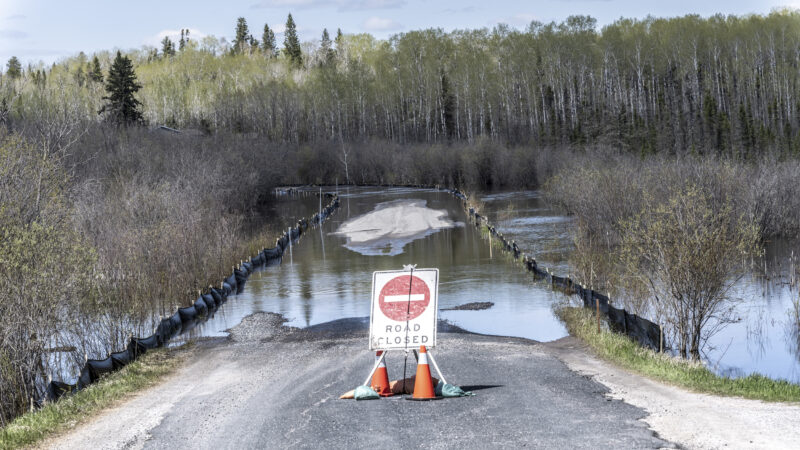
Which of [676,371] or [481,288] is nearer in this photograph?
[676,371]

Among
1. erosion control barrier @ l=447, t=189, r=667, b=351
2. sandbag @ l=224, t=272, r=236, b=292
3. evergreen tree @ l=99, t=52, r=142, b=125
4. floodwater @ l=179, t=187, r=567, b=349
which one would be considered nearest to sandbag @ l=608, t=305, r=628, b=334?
erosion control barrier @ l=447, t=189, r=667, b=351

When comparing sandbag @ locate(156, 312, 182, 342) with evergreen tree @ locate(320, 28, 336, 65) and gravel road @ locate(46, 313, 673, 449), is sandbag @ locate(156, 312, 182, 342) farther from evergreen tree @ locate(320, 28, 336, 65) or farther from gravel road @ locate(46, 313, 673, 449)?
evergreen tree @ locate(320, 28, 336, 65)

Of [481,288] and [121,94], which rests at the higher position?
[121,94]

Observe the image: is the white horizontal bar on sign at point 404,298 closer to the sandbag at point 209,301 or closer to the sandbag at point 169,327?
the sandbag at point 169,327

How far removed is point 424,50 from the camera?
123188 millimetres

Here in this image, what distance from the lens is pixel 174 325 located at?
2448 centimetres

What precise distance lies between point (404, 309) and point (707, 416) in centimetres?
500

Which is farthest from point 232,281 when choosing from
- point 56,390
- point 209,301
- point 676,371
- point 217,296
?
point 676,371

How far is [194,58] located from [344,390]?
571 feet

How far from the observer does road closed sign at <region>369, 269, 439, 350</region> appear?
1457 cm

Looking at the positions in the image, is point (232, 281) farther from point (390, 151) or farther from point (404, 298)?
point (390, 151)

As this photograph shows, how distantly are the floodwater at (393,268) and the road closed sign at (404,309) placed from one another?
29.7 ft

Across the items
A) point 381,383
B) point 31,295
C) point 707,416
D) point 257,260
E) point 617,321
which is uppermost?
point 31,295

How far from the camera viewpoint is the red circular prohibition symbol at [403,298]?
1477 centimetres
